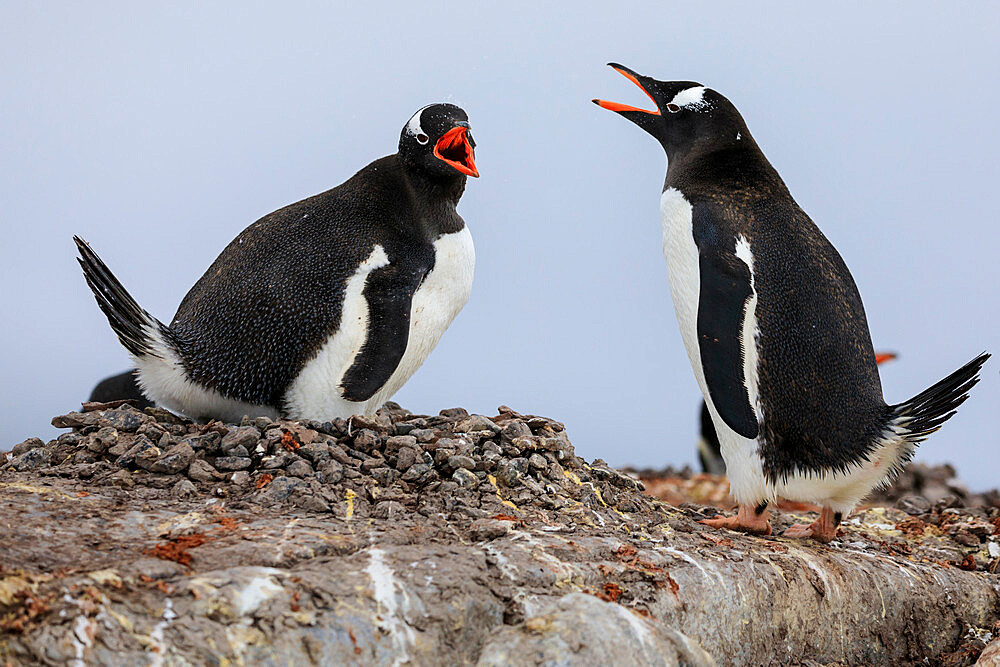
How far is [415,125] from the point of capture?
4.17m

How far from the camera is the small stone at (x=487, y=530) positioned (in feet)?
9.15

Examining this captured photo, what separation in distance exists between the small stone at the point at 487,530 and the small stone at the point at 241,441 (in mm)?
924

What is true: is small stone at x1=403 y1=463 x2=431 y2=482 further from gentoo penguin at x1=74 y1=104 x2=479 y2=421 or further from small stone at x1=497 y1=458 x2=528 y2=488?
gentoo penguin at x1=74 y1=104 x2=479 y2=421

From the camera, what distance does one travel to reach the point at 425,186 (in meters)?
4.19

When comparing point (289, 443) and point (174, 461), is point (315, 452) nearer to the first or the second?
point (289, 443)

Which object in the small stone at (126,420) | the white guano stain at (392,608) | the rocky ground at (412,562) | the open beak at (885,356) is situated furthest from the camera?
the open beak at (885,356)

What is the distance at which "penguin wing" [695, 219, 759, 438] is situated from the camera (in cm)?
358

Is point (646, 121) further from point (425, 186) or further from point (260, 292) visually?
point (260, 292)

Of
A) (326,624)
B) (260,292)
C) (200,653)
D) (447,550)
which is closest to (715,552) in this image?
(447,550)

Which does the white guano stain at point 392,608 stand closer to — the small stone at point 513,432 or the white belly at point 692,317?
the small stone at point 513,432

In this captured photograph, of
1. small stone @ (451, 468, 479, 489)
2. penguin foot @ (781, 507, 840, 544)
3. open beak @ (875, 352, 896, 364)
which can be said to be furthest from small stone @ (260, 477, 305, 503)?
open beak @ (875, 352, 896, 364)

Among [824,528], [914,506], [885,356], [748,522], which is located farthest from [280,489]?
[885,356]

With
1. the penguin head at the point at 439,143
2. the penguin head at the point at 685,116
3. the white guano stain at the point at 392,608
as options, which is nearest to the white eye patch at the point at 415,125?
the penguin head at the point at 439,143

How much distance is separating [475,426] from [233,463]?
982 millimetres
